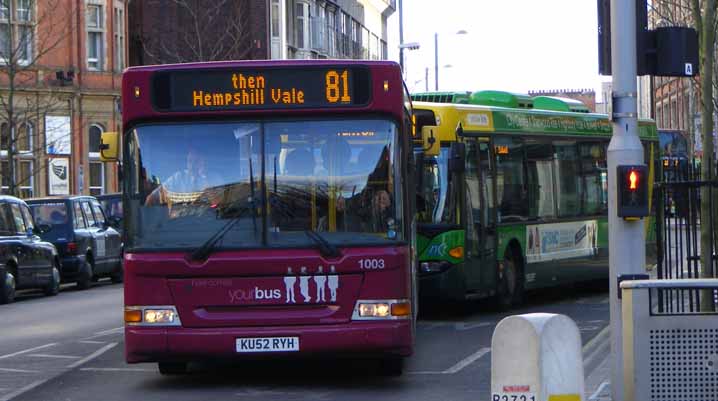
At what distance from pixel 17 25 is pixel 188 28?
639 inches

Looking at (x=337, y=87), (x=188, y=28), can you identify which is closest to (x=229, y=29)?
(x=188, y=28)

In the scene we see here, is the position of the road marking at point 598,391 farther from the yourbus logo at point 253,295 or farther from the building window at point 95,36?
the building window at point 95,36

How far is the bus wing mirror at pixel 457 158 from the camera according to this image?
17125 mm

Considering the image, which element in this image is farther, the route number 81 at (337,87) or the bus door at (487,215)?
the bus door at (487,215)

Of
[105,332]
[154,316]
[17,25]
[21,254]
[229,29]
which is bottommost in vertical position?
[105,332]

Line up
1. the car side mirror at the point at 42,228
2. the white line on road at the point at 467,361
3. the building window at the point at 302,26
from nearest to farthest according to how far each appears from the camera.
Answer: the white line on road at the point at 467,361 < the car side mirror at the point at 42,228 < the building window at the point at 302,26

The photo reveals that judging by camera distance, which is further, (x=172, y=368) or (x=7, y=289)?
(x=7, y=289)

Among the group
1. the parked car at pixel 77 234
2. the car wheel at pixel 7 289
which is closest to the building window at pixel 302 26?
the parked car at pixel 77 234

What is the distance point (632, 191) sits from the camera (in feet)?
35.6

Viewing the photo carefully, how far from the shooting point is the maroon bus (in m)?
12.1

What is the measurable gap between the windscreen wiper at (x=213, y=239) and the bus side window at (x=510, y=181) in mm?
8167

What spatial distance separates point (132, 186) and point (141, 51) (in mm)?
51300

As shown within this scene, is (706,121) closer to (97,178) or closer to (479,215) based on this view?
(479,215)

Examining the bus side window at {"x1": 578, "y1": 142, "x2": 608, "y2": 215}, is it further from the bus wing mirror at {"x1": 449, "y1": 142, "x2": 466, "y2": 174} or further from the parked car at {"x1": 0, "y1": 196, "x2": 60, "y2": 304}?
the parked car at {"x1": 0, "y1": 196, "x2": 60, "y2": 304}
